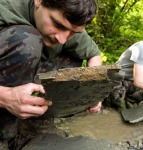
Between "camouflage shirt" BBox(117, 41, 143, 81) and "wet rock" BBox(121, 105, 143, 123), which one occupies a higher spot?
"camouflage shirt" BBox(117, 41, 143, 81)

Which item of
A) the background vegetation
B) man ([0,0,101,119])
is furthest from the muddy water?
the background vegetation

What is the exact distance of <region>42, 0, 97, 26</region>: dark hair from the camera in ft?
6.57

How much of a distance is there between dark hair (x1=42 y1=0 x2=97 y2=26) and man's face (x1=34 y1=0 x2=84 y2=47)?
3cm

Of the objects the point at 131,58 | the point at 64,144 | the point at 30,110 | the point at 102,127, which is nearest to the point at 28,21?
the point at 30,110

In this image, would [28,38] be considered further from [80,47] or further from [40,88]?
[80,47]

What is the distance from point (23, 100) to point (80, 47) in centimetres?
A: 107

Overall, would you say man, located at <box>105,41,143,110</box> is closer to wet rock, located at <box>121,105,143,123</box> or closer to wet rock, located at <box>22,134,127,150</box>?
wet rock, located at <box>121,105,143,123</box>

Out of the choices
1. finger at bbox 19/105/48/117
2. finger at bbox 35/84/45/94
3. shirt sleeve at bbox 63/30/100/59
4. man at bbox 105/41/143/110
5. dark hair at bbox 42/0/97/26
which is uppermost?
dark hair at bbox 42/0/97/26

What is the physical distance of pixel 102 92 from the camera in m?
2.31

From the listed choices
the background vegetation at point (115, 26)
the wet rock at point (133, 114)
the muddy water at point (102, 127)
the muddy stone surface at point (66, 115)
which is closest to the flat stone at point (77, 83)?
the muddy stone surface at point (66, 115)

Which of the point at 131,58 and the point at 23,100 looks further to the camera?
the point at 131,58

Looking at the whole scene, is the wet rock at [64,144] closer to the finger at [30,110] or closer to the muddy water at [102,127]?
the muddy water at [102,127]

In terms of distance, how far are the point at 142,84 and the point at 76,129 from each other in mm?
841

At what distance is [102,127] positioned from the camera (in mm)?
2926
